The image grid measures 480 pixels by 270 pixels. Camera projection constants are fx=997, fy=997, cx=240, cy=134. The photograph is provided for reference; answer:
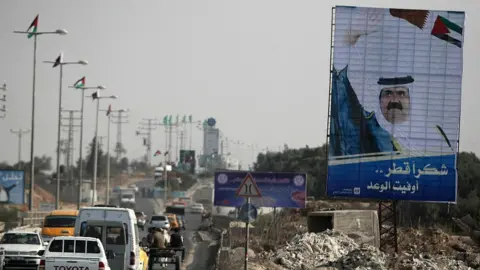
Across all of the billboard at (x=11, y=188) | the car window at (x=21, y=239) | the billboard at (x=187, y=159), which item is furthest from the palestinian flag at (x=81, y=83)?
the billboard at (x=187, y=159)

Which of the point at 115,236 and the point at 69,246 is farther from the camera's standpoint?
the point at 115,236

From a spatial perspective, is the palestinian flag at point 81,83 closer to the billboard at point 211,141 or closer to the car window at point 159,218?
the car window at point 159,218

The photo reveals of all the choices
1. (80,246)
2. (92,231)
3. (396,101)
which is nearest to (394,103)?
(396,101)

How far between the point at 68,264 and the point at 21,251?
8.26 meters

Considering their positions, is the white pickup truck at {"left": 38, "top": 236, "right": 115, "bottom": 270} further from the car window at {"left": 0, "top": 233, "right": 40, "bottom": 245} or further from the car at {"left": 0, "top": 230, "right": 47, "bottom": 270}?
the car window at {"left": 0, "top": 233, "right": 40, "bottom": 245}

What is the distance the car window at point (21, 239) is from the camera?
1178 inches

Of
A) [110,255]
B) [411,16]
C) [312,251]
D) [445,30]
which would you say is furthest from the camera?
[312,251]

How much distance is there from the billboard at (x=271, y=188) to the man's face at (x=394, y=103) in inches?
1223

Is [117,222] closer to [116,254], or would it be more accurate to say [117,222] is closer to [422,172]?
[116,254]

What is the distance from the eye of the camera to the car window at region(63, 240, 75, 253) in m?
21.6

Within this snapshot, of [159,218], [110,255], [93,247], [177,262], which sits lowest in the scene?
[159,218]

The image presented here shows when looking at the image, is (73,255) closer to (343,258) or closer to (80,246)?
(80,246)

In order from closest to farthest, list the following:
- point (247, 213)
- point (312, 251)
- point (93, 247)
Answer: point (93, 247), point (247, 213), point (312, 251)

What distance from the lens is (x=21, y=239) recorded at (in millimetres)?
30031
